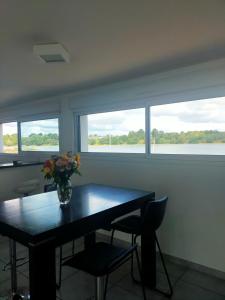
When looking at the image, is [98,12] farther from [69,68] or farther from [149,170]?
[149,170]

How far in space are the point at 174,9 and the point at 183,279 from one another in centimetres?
240

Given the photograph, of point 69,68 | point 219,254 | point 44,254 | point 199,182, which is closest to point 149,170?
point 199,182

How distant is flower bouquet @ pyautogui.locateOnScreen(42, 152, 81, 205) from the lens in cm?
189

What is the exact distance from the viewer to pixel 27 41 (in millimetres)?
1845

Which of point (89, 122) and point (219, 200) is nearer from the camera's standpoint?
point (219, 200)

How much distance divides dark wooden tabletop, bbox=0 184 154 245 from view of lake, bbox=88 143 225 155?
0.67m

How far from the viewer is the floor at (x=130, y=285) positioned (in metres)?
2.11

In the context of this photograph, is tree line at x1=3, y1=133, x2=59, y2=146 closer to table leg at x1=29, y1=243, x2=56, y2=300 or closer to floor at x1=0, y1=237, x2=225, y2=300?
floor at x1=0, y1=237, x2=225, y2=300

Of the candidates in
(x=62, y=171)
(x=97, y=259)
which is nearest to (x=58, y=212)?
(x=62, y=171)

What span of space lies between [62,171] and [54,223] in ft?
1.57

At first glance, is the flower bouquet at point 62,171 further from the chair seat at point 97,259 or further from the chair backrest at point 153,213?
the chair backrest at point 153,213

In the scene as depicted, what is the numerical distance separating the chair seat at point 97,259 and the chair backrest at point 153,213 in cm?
33

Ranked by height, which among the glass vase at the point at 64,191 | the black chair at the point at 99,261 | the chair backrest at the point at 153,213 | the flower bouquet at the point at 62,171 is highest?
the flower bouquet at the point at 62,171

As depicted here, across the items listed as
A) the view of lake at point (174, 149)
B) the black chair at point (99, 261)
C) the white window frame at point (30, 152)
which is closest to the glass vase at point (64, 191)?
the black chair at point (99, 261)
